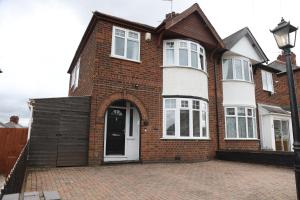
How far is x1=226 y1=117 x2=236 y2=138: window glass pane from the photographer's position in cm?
1376

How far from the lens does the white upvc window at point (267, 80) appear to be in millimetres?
17252

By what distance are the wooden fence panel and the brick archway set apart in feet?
9.72

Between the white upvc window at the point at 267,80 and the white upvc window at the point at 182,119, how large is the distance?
321 inches

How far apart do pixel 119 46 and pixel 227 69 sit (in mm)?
7414

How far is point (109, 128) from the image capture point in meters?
10.7

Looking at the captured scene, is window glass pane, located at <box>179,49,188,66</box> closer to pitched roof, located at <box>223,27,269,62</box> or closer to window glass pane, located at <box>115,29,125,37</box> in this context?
window glass pane, located at <box>115,29,125,37</box>

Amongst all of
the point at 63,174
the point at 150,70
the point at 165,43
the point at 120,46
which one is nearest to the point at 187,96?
the point at 150,70

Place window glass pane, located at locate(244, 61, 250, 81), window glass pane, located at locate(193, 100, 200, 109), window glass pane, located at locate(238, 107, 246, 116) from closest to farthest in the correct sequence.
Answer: window glass pane, located at locate(193, 100, 200, 109)
window glass pane, located at locate(238, 107, 246, 116)
window glass pane, located at locate(244, 61, 250, 81)

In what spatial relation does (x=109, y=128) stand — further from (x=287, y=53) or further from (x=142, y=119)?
(x=287, y=53)

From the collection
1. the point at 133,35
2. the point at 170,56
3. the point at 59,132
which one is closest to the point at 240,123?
the point at 170,56

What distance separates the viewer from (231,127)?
13.9 meters

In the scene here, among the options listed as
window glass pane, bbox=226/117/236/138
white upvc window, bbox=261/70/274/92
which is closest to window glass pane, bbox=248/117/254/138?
window glass pane, bbox=226/117/236/138

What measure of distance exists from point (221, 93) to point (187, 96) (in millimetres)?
3493

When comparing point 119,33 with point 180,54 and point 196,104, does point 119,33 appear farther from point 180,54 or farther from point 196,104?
point 196,104
